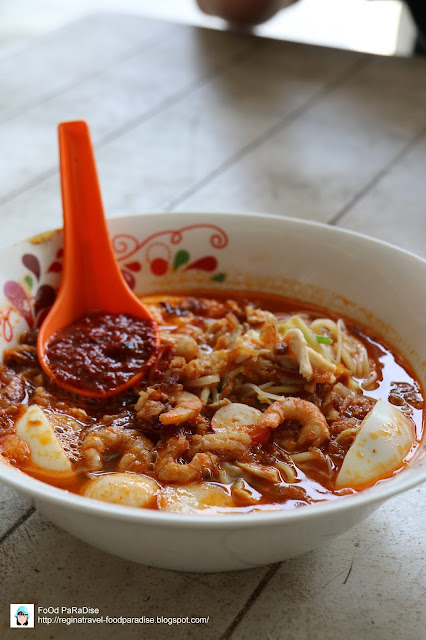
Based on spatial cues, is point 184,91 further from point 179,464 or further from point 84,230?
point 179,464

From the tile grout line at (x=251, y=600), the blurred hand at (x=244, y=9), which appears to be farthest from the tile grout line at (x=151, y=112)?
the tile grout line at (x=251, y=600)

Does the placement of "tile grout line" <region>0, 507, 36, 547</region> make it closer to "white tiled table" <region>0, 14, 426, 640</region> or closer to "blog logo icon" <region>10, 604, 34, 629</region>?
"white tiled table" <region>0, 14, 426, 640</region>

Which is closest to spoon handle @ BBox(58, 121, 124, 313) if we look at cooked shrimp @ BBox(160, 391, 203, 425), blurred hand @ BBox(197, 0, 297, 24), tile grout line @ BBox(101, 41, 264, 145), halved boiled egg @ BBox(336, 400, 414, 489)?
cooked shrimp @ BBox(160, 391, 203, 425)

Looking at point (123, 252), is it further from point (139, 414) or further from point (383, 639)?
point (383, 639)

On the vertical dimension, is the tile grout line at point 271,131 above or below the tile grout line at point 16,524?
above

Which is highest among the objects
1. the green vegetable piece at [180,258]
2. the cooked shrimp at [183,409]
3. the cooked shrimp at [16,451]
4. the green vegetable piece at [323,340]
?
the green vegetable piece at [180,258]

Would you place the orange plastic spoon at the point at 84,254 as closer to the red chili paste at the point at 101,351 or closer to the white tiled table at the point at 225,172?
the red chili paste at the point at 101,351
